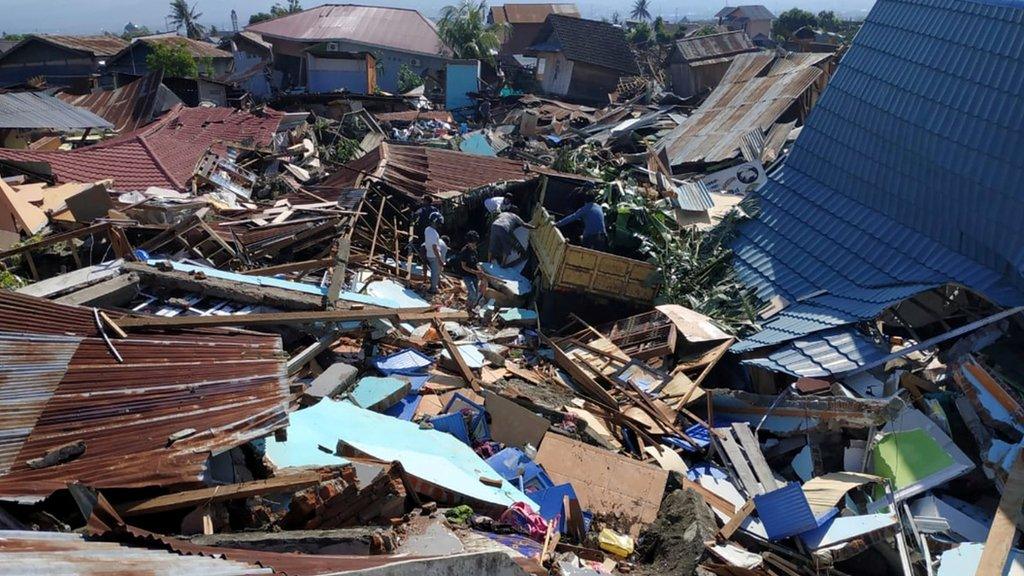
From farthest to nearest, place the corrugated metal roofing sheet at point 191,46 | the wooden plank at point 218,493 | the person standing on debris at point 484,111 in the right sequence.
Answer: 1. the corrugated metal roofing sheet at point 191,46
2. the person standing on debris at point 484,111
3. the wooden plank at point 218,493

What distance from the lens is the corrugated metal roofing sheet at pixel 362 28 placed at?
40.8 meters

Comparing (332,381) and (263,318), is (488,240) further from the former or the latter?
(263,318)

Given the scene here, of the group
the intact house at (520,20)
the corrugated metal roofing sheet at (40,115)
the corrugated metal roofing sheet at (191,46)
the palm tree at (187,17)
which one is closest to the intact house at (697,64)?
the intact house at (520,20)

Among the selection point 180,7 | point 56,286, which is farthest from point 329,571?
point 180,7

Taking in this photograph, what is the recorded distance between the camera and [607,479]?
747 cm

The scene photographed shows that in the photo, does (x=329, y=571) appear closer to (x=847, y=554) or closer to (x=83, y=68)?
(x=847, y=554)

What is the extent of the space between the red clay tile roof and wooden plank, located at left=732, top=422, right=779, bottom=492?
37.2 feet

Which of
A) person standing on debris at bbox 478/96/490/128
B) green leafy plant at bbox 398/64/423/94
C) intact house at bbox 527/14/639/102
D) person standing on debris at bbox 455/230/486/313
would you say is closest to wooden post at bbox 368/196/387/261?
person standing on debris at bbox 455/230/486/313

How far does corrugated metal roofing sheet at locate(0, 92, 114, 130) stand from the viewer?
16406mm

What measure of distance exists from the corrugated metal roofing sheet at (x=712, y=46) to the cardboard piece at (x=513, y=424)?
95.7 ft

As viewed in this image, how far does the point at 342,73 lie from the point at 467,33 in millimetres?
9842

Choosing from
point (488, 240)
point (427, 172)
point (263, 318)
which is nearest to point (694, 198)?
point (488, 240)

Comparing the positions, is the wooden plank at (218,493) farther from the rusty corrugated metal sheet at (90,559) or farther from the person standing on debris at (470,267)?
the person standing on debris at (470,267)

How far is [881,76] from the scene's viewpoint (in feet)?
40.9
